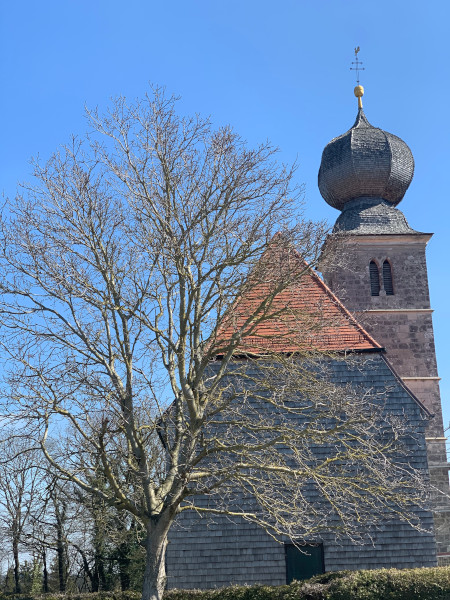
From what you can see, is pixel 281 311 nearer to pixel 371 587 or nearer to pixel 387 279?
pixel 371 587

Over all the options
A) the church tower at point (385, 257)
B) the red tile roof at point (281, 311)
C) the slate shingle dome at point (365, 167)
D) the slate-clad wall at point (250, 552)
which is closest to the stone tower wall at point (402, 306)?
the church tower at point (385, 257)

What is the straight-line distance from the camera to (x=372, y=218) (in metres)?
24.9

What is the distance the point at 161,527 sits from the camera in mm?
11086

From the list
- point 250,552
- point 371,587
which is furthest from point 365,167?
point 371,587

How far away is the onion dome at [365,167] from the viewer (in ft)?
82.7

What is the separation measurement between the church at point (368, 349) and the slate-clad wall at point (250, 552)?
0.06ft

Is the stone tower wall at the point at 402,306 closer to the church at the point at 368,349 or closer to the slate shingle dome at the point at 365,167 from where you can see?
the church at the point at 368,349

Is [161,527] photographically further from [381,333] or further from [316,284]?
[381,333]

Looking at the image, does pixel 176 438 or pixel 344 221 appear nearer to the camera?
pixel 176 438

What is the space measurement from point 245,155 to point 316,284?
20.2 feet

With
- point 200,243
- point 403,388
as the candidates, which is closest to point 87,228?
point 200,243

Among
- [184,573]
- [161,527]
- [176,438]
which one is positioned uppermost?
[176,438]

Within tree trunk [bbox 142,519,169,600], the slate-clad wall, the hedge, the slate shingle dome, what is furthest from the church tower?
tree trunk [bbox 142,519,169,600]

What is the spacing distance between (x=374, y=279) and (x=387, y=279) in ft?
1.44
